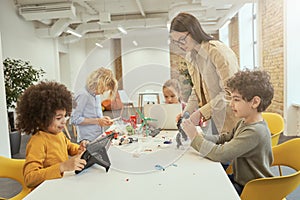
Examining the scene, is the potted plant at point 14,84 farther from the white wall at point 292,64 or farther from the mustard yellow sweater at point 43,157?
the white wall at point 292,64

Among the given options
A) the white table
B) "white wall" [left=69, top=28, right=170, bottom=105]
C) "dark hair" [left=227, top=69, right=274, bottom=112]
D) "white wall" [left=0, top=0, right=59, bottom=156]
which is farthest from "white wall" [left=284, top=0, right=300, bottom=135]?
"white wall" [left=0, top=0, right=59, bottom=156]

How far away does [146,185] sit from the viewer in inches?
38.2

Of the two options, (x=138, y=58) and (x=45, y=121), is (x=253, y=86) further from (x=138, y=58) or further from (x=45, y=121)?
(x=45, y=121)

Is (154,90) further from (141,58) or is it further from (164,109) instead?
(164,109)

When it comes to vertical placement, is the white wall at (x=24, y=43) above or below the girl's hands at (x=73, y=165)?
above

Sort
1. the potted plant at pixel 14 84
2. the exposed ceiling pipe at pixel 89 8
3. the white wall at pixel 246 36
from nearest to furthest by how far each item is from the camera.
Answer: the potted plant at pixel 14 84, the exposed ceiling pipe at pixel 89 8, the white wall at pixel 246 36

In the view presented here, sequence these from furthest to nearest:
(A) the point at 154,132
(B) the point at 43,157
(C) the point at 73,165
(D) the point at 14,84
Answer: (D) the point at 14,84 < (A) the point at 154,132 < (B) the point at 43,157 < (C) the point at 73,165

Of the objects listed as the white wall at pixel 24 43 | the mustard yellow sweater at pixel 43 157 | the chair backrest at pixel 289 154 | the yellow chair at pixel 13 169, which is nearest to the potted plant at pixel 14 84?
the white wall at pixel 24 43

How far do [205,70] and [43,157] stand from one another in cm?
80

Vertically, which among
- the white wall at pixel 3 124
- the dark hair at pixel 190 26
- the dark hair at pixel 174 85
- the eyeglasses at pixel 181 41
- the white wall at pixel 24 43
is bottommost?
the white wall at pixel 3 124

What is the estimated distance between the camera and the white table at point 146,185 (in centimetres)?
90

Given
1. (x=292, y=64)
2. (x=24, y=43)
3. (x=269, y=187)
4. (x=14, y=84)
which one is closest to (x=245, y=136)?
(x=269, y=187)

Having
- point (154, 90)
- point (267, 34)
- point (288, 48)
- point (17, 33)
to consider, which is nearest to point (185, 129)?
point (154, 90)

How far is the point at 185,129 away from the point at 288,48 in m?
3.72
